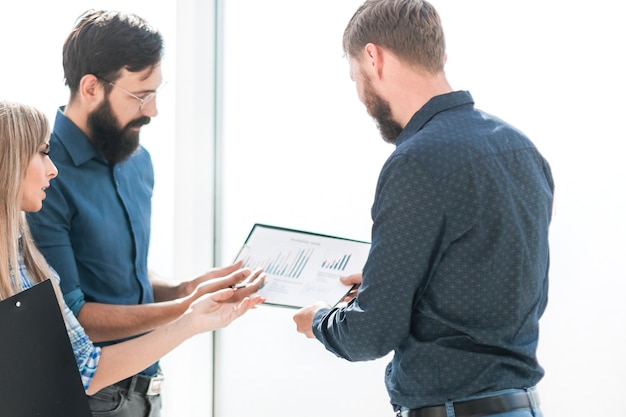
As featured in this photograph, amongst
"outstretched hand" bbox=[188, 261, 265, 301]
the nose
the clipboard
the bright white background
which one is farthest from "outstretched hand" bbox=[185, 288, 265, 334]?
the bright white background

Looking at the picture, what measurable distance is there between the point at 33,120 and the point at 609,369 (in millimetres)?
1909

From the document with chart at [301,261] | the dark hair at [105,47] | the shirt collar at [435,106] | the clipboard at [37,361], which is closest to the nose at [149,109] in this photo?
the dark hair at [105,47]

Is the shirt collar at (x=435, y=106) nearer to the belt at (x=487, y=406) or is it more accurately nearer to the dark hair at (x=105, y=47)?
the belt at (x=487, y=406)

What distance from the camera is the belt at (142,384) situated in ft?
7.09

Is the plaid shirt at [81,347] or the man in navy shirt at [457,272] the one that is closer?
the man in navy shirt at [457,272]

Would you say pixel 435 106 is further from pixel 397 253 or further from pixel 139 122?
pixel 139 122

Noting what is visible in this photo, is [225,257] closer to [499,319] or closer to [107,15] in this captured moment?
[107,15]

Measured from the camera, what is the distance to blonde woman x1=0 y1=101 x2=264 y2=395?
1.56 metres

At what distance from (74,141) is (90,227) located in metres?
0.24

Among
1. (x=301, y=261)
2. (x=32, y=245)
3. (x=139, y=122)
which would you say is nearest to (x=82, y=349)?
(x=32, y=245)

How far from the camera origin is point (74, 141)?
211 cm

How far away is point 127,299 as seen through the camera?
2.21 metres

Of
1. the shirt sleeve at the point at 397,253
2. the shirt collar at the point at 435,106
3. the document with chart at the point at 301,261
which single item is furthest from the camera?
the document with chart at the point at 301,261

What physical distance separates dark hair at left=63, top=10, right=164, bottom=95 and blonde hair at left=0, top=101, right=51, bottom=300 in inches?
20.7
